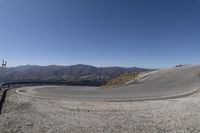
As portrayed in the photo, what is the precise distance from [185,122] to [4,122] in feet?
27.9

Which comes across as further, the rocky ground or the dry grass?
the dry grass

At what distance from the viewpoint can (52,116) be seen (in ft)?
39.3

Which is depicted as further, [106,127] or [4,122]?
[4,122]

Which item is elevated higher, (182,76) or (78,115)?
(182,76)

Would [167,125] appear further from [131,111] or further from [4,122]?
[4,122]

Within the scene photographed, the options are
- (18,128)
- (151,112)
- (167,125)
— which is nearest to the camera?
(18,128)

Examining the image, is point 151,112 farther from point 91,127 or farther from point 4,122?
point 4,122

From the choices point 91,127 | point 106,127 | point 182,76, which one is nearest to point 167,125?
point 106,127

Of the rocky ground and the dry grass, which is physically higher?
the dry grass

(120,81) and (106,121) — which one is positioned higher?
(120,81)

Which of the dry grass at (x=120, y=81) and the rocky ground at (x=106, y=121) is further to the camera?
the dry grass at (x=120, y=81)

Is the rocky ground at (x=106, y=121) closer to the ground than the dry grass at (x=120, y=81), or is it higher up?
closer to the ground

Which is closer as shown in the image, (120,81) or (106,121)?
(106,121)

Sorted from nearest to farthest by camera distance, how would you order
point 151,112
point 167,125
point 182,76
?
point 167,125 → point 151,112 → point 182,76
